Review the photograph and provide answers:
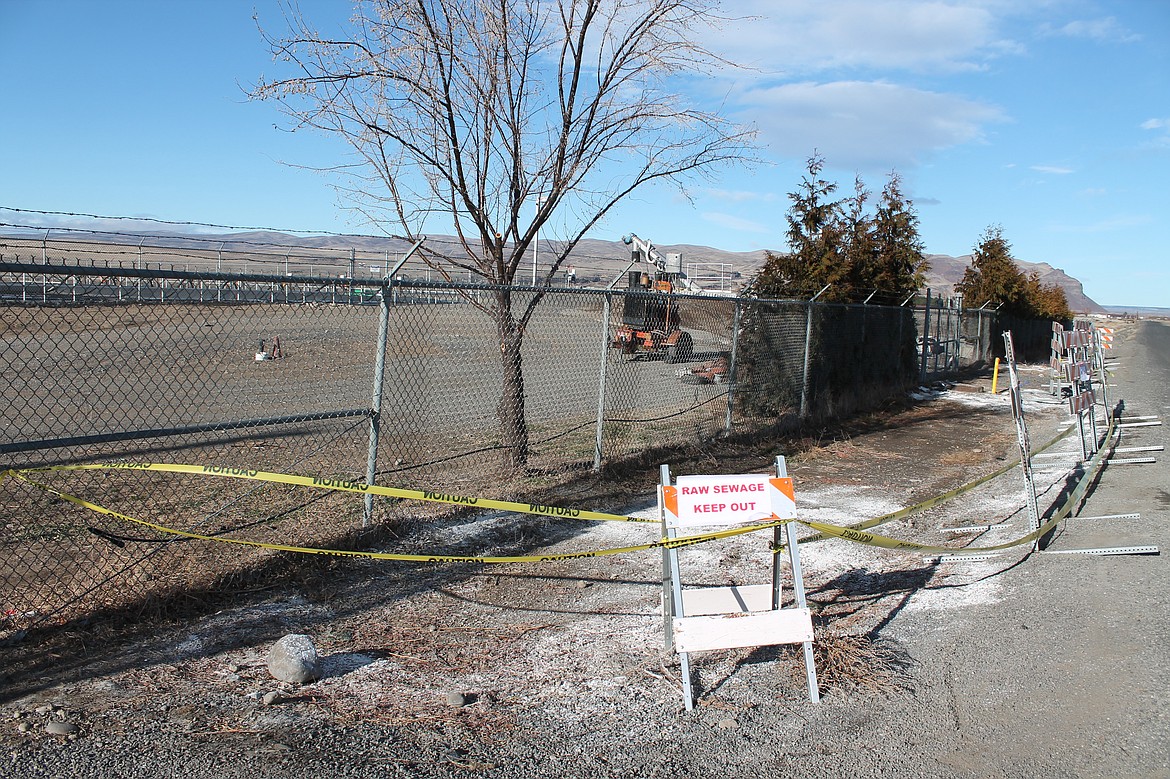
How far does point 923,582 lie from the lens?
578cm

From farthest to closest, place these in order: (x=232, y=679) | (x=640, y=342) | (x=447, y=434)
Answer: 1. (x=640, y=342)
2. (x=447, y=434)
3. (x=232, y=679)

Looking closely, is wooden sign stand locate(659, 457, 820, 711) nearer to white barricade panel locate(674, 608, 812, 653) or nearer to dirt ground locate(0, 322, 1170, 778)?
white barricade panel locate(674, 608, 812, 653)

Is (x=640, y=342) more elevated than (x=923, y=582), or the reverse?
(x=640, y=342)

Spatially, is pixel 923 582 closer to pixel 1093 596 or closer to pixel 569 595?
pixel 1093 596

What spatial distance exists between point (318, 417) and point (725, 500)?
2.91m

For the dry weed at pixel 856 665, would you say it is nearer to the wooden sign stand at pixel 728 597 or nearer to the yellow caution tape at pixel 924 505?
the wooden sign stand at pixel 728 597

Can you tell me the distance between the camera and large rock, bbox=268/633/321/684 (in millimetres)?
4004

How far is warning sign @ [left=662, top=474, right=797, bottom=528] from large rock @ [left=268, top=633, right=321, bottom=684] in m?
1.88

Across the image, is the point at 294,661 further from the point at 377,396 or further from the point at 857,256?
the point at 857,256

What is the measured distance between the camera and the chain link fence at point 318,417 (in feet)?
16.8

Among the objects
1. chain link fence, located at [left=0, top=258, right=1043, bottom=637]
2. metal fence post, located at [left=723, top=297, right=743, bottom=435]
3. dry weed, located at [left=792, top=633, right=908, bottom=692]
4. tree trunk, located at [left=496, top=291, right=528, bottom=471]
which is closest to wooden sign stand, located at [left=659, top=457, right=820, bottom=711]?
dry weed, located at [left=792, top=633, right=908, bottom=692]

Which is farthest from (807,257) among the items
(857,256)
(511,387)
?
(511,387)

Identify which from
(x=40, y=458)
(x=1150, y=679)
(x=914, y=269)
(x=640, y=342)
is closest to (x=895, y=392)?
(x=914, y=269)

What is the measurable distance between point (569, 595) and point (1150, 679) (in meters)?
3.16
